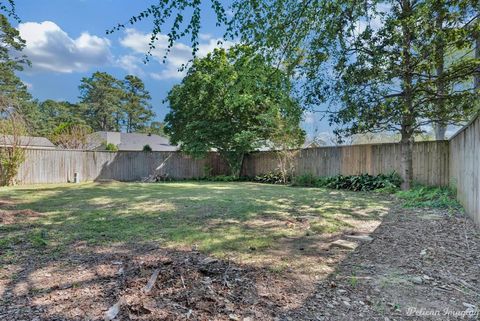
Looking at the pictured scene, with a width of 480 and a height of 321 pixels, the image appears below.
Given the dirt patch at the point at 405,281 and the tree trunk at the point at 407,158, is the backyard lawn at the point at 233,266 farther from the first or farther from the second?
the tree trunk at the point at 407,158

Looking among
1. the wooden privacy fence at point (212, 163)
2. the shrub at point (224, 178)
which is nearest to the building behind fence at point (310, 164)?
the wooden privacy fence at point (212, 163)

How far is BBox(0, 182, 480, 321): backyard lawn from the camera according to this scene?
1.75m

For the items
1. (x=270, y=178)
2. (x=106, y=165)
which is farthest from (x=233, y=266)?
(x=106, y=165)

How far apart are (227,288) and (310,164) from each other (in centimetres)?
963

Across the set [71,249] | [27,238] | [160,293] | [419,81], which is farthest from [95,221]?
[419,81]

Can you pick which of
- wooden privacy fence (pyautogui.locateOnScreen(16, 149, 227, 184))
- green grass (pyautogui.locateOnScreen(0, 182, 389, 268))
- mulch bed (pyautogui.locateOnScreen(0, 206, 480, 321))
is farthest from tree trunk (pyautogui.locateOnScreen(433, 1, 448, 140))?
wooden privacy fence (pyautogui.locateOnScreen(16, 149, 227, 184))

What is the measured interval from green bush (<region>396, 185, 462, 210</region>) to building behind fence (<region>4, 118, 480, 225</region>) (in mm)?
244

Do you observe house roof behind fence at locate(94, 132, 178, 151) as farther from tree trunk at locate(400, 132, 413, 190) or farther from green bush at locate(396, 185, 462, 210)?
green bush at locate(396, 185, 462, 210)

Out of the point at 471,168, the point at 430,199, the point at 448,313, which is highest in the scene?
the point at 471,168

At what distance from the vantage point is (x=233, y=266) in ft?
7.82

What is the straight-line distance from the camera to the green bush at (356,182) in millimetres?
8245

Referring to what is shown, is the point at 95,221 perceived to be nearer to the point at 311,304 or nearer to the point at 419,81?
the point at 311,304

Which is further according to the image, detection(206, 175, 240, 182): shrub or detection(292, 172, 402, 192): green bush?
detection(206, 175, 240, 182): shrub

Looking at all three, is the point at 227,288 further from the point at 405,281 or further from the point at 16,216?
the point at 16,216
